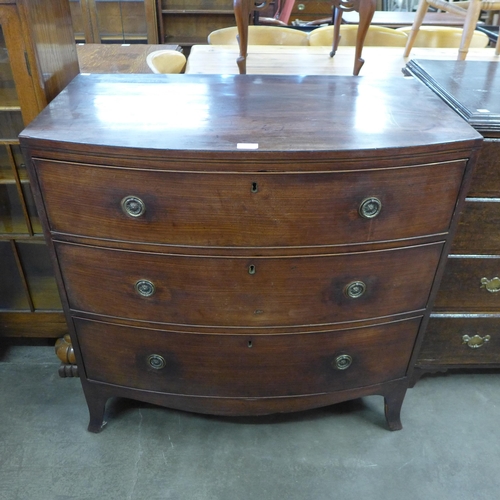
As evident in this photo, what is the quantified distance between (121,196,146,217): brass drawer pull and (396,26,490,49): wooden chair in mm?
2648

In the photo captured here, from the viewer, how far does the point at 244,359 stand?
1.25 metres

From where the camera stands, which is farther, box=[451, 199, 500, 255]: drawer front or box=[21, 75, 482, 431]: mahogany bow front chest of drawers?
box=[451, 199, 500, 255]: drawer front

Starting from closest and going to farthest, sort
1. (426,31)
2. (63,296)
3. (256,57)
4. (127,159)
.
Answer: (127,159) < (63,296) < (256,57) < (426,31)

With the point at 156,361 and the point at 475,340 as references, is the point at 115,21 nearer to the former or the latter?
the point at 156,361

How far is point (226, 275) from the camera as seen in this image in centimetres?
109

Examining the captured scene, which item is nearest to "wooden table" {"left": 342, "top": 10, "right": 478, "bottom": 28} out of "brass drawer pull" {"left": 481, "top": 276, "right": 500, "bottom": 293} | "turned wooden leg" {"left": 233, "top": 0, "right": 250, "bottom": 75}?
"turned wooden leg" {"left": 233, "top": 0, "right": 250, "bottom": 75}

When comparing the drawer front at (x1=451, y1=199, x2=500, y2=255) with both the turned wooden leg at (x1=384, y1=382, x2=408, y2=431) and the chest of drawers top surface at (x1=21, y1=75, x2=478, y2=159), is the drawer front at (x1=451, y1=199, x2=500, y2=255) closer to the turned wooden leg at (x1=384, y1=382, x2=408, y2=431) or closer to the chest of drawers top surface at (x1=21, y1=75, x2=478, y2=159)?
the chest of drawers top surface at (x1=21, y1=75, x2=478, y2=159)

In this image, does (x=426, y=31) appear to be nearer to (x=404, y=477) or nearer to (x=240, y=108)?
(x=240, y=108)

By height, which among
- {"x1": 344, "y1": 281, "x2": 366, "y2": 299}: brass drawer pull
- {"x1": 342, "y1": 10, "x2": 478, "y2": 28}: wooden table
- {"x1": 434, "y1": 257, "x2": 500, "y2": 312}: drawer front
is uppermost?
{"x1": 342, "y1": 10, "x2": 478, "y2": 28}: wooden table

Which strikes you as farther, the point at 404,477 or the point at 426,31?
the point at 426,31

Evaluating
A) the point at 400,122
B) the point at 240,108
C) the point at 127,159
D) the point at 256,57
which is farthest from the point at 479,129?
the point at 256,57

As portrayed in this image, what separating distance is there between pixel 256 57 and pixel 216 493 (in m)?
2.06

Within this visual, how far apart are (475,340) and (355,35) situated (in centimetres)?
217

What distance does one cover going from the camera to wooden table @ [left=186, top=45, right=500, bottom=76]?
2326 mm
